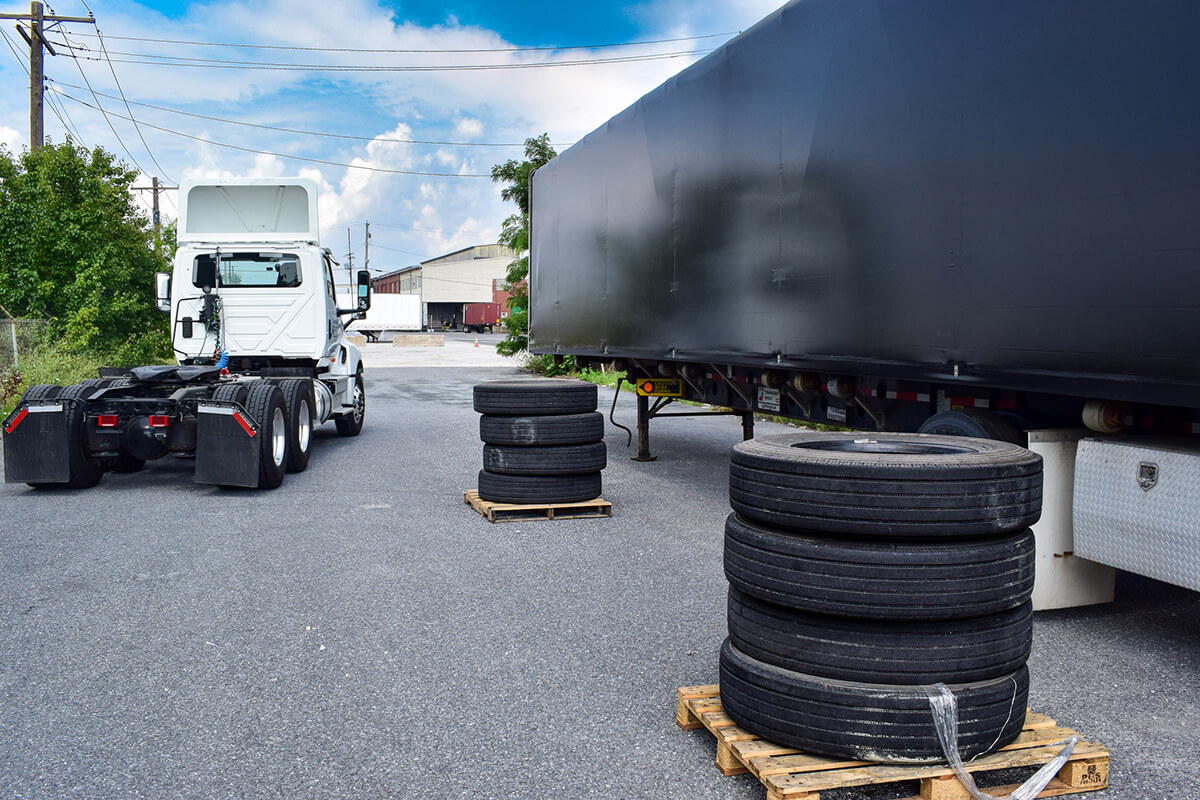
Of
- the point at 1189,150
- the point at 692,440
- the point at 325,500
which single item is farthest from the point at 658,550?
the point at 692,440

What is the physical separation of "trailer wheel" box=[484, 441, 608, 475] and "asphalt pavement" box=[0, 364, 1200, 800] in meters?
0.45

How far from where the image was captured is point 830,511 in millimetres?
3016

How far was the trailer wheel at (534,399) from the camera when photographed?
25.3 feet

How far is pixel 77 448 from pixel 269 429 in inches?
71.0

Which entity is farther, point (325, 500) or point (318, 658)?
point (325, 500)

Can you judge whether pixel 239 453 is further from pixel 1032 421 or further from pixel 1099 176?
pixel 1099 176

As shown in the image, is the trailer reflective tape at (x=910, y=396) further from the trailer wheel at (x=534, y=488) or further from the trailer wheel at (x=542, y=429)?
the trailer wheel at (x=534, y=488)

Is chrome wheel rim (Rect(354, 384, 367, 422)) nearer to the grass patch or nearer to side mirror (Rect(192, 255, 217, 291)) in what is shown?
side mirror (Rect(192, 255, 217, 291))

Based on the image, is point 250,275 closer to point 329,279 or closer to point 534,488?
point 329,279

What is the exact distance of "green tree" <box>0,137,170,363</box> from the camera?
62.4 ft

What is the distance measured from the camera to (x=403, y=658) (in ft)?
14.5

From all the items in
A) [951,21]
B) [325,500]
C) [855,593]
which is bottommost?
[325,500]

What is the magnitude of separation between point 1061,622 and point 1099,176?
2328 millimetres

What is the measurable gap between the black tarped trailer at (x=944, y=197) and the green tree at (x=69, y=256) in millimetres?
15060
